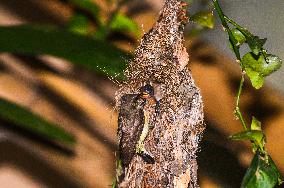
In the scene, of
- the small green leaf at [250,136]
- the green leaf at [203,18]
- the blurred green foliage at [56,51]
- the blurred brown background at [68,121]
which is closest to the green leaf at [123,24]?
the blurred brown background at [68,121]

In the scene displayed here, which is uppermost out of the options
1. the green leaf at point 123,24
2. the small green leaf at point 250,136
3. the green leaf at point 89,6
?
the green leaf at point 89,6

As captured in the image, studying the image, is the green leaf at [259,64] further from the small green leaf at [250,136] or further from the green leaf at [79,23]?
the green leaf at [79,23]

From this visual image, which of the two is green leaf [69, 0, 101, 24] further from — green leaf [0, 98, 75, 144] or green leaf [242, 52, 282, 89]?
green leaf [242, 52, 282, 89]

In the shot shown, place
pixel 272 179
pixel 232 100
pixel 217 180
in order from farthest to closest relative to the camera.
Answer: pixel 217 180 < pixel 232 100 < pixel 272 179

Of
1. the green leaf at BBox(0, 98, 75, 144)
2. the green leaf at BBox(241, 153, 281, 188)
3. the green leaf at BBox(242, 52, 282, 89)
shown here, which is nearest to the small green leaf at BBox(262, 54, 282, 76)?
the green leaf at BBox(242, 52, 282, 89)

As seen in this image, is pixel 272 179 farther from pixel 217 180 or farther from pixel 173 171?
pixel 217 180

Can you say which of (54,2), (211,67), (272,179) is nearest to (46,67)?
(54,2)
